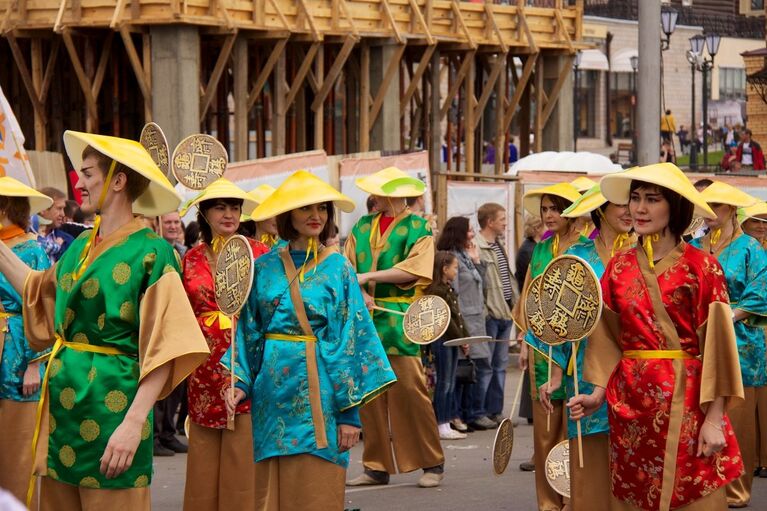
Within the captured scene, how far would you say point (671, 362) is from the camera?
595 cm

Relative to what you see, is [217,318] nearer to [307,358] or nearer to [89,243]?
[307,358]

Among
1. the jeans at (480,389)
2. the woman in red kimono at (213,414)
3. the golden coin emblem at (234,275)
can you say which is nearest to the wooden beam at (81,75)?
the jeans at (480,389)

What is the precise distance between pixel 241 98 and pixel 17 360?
11.8 meters

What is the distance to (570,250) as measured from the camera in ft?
26.5

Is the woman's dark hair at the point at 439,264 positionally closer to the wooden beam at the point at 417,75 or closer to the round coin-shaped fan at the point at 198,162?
the round coin-shaped fan at the point at 198,162

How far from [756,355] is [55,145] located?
43.1 ft

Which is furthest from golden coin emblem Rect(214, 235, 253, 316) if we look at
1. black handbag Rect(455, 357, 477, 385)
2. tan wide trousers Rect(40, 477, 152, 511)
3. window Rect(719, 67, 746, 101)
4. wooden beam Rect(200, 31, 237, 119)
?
window Rect(719, 67, 746, 101)

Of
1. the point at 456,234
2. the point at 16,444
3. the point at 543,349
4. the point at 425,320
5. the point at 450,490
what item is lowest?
the point at 450,490

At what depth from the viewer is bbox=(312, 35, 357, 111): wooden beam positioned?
1919cm

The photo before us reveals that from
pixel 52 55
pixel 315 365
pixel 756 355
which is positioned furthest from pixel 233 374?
pixel 52 55

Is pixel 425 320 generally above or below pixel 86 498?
above

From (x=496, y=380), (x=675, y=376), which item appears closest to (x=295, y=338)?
(x=675, y=376)

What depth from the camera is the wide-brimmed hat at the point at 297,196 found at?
261 inches

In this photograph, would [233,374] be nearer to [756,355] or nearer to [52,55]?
[756,355]
